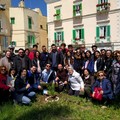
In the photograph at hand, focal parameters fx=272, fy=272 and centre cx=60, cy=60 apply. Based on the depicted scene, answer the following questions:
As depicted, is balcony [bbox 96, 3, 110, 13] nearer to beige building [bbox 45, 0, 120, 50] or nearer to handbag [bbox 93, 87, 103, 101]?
beige building [bbox 45, 0, 120, 50]

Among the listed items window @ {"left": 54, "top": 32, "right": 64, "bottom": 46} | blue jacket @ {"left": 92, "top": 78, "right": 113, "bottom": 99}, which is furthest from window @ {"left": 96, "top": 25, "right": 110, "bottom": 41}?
blue jacket @ {"left": 92, "top": 78, "right": 113, "bottom": 99}

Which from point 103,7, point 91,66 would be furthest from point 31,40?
point 91,66

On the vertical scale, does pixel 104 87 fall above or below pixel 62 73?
below

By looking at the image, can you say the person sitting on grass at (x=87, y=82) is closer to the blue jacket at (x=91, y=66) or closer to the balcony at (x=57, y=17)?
the blue jacket at (x=91, y=66)

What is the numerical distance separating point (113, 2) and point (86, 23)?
3.91m

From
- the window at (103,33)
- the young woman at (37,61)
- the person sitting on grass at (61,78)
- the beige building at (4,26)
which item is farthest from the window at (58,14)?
the person sitting on grass at (61,78)

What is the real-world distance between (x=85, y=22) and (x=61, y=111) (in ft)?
74.6

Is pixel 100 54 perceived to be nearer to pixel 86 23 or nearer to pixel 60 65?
pixel 60 65

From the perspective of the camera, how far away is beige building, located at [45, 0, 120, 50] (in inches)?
1075

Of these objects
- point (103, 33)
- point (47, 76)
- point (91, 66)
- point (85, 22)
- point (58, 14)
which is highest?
point (58, 14)

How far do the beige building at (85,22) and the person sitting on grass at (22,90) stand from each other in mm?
19278

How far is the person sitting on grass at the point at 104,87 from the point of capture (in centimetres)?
830

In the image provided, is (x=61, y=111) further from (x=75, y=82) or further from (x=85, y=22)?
(x=85, y=22)

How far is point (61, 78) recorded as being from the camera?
34.2 feet
